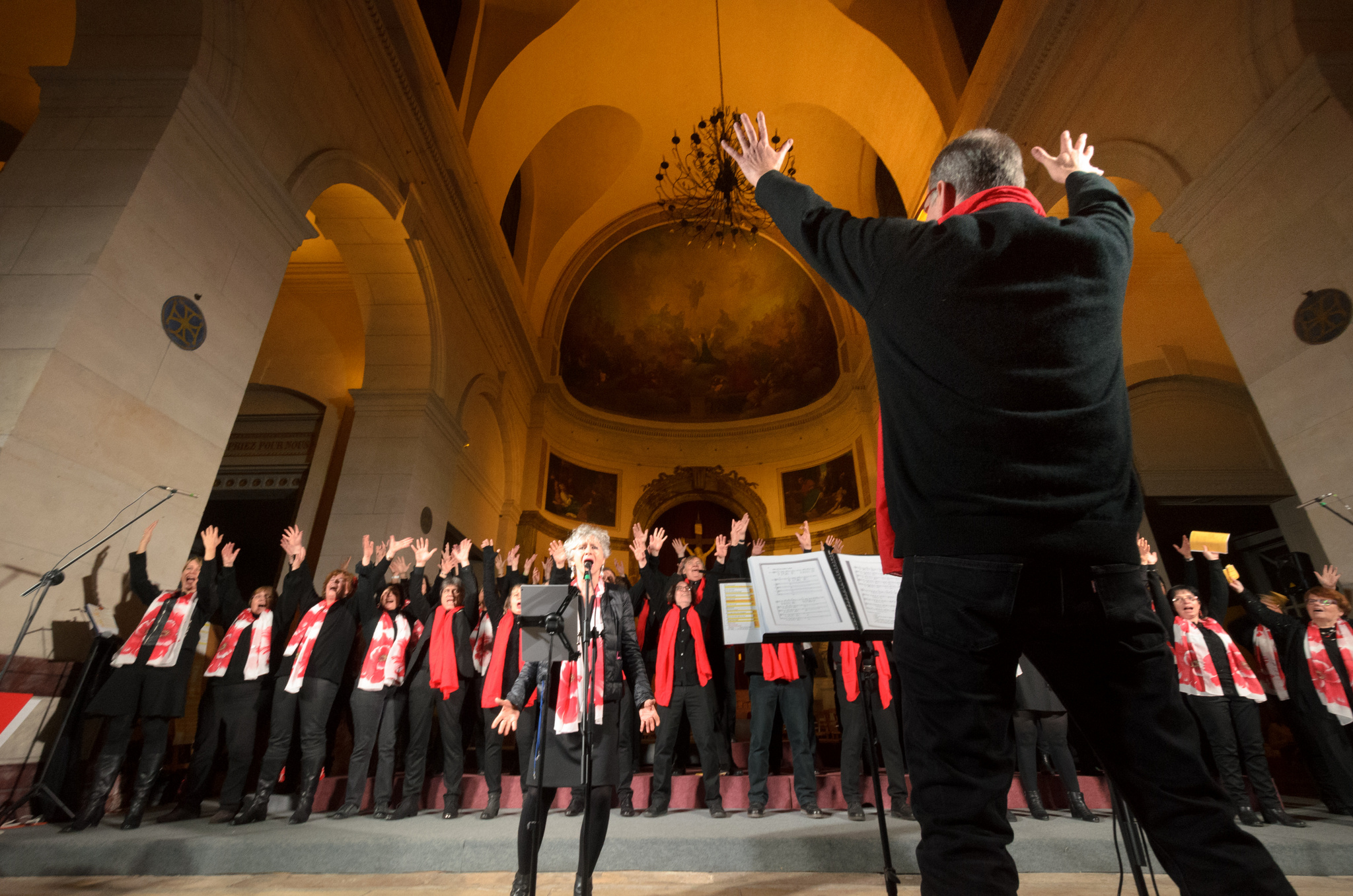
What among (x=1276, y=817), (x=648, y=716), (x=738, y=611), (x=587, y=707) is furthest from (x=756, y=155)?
(x=1276, y=817)

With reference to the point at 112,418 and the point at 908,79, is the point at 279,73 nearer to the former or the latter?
the point at 112,418

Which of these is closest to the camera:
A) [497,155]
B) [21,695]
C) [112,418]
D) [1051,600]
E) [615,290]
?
[1051,600]

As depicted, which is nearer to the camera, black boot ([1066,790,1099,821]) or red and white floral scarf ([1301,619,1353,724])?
black boot ([1066,790,1099,821])

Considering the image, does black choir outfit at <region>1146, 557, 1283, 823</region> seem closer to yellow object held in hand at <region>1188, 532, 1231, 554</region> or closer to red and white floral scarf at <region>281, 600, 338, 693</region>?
yellow object held in hand at <region>1188, 532, 1231, 554</region>

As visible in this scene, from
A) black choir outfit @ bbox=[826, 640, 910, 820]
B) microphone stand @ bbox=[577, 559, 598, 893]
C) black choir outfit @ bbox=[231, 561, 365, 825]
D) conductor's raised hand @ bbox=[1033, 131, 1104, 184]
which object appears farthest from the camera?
black choir outfit @ bbox=[826, 640, 910, 820]

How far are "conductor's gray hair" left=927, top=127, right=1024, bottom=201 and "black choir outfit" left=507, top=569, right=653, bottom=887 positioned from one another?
206 cm

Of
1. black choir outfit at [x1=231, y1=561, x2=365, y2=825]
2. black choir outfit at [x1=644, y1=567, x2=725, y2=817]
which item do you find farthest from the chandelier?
black choir outfit at [x1=231, y1=561, x2=365, y2=825]

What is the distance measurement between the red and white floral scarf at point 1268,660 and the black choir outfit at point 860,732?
2912 millimetres

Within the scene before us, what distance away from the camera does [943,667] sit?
1.02 metres

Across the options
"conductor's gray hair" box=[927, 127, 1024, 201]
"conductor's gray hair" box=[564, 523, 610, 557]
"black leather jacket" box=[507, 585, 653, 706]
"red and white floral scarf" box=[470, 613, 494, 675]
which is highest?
"conductor's gray hair" box=[927, 127, 1024, 201]

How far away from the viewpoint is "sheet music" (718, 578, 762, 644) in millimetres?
3971

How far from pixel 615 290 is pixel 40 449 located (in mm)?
12746

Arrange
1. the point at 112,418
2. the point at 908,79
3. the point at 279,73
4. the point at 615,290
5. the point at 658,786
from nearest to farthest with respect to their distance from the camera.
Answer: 1. the point at 112,418
2. the point at 658,786
3. the point at 279,73
4. the point at 908,79
5. the point at 615,290

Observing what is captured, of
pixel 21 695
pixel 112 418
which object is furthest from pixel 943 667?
pixel 112 418
